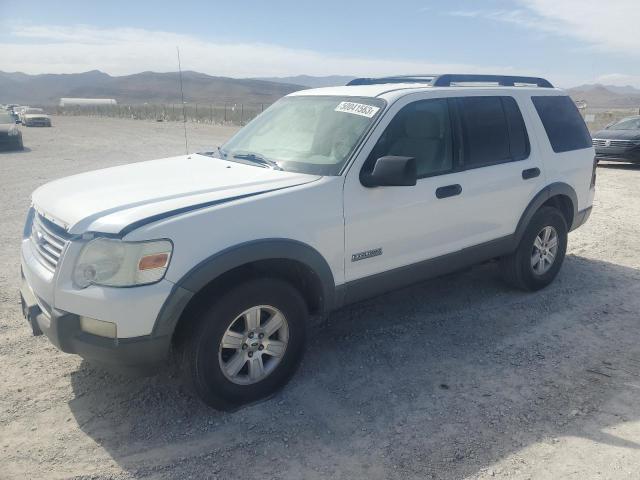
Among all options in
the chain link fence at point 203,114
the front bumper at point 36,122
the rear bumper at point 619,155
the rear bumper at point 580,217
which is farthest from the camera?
the front bumper at point 36,122

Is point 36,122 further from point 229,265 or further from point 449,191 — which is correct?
point 229,265

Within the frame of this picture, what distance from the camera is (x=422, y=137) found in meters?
4.12

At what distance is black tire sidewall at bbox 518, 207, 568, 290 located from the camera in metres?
5.11

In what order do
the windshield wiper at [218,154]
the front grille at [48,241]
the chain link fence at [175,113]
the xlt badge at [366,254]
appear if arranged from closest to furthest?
the front grille at [48,241] < the xlt badge at [366,254] < the windshield wiper at [218,154] < the chain link fence at [175,113]

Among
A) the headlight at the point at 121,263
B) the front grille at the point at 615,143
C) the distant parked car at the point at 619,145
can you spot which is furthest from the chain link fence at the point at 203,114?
the headlight at the point at 121,263

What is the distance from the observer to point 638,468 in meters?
2.91

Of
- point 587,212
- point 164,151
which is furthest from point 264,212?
point 164,151

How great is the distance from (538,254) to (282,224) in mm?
3159

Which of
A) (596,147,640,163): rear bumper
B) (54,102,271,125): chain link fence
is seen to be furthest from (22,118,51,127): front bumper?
(596,147,640,163): rear bumper

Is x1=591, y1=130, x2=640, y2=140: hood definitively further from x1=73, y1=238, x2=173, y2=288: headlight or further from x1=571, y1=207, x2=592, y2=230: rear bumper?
x1=73, y1=238, x2=173, y2=288: headlight

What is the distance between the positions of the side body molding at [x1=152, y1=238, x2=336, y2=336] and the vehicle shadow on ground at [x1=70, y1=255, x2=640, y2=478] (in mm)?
732

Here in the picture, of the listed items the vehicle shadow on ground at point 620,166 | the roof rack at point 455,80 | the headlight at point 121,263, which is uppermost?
the roof rack at point 455,80

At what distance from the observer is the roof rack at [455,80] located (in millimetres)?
4566

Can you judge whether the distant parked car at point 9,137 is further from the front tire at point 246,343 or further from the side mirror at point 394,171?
the side mirror at point 394,171
